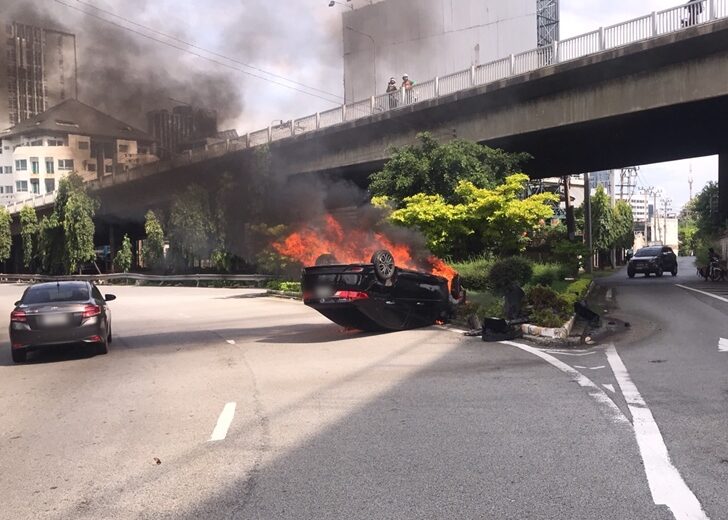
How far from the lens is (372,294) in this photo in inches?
488

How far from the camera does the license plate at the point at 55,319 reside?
10.9m

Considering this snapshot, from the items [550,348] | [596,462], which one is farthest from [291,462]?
[550,348]

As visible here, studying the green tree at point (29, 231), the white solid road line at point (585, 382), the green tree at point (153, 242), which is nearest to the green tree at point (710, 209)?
the white solid road line at point (585, 382)

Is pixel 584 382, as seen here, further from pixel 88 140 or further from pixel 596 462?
pixel 88 140

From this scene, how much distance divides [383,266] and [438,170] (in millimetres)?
10906

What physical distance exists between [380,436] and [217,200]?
2366 centimetres

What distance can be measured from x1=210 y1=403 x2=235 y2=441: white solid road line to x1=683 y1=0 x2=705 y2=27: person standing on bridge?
17.8 m

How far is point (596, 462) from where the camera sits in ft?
16.1

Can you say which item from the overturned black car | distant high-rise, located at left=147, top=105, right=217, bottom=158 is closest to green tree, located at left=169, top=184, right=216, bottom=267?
distant high-rise, located at left=147, top=105, right=217, bottom=158

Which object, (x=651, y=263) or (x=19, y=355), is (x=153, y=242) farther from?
(x=19, y=355)

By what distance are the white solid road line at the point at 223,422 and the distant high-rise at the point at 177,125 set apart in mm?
10235

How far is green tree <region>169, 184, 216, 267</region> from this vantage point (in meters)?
27.6

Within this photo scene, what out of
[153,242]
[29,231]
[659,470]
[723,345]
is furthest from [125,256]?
[659,470]

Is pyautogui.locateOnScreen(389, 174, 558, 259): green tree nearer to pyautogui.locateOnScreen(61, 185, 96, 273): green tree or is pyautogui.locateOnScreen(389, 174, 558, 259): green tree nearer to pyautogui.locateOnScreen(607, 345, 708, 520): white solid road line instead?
pyautogui.locateOnScreen(607, 345, 708, 520): white solid road line
